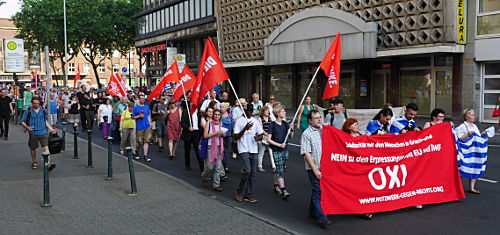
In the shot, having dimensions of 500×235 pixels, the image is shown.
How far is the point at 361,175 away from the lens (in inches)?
270

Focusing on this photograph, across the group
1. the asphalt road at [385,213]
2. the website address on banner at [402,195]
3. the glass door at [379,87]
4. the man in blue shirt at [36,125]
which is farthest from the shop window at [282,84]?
the website address on banner at [402,195]

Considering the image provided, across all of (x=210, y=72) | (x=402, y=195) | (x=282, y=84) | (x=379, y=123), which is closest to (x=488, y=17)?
(x=379, y=123)

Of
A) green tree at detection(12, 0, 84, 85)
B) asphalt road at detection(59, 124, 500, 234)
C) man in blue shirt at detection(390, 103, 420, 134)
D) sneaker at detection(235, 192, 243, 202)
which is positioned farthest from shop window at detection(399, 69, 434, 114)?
green tree at detection(12, 0, 84, 85)

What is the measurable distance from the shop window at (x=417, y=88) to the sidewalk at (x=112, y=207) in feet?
52.0

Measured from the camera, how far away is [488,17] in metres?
19.7

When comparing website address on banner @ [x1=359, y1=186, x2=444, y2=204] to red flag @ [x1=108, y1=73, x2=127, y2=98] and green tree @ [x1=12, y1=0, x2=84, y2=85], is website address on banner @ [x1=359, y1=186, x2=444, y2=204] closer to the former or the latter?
red flag @ [x1=108, y1=73, x2=127, y2=98]

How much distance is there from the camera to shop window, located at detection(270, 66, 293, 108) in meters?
32.2

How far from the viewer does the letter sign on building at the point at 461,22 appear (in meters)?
19.7

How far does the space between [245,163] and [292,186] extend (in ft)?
5.13

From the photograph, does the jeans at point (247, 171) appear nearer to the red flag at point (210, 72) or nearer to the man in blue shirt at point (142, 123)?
the red flag at point (210, 72)

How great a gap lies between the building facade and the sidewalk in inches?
576

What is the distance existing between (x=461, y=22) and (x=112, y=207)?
1711 centimetres

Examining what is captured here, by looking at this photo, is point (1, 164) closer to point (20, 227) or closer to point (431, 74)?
point (20, 227)

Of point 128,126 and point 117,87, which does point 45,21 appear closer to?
point 117,87
